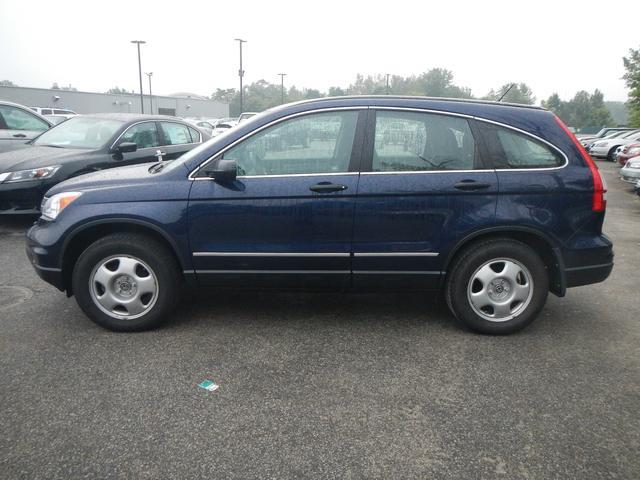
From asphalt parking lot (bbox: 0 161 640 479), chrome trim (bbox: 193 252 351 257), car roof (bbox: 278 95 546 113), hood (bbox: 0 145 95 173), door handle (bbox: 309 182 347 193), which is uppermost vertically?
car roof (bbox: 278 95 546 113)

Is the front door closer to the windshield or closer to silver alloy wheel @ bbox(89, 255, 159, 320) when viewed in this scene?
silver alloy wheel @ bbox(89, 255, 159, 320)

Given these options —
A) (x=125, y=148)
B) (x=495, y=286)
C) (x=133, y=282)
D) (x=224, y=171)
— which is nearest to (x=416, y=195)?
(x=495, y=286)

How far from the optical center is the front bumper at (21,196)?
6.45 m

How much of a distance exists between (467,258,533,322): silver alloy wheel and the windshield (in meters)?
5.65

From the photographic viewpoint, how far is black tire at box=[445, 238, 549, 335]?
361cm

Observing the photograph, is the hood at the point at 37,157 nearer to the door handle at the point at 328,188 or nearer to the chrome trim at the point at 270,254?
the chrome trim at the point at 270,254

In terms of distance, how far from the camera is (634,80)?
29938 millimetres

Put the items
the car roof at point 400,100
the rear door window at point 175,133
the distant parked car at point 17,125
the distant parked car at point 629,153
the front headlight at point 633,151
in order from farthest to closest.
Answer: the distant parked car at point 629,153, the front headlight at point 633,151, the distant parked car at point 17,125, the rear door window at point 175,133, the car roof at point 400,100

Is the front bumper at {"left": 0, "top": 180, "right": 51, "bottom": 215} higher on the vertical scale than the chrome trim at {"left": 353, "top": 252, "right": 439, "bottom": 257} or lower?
lower

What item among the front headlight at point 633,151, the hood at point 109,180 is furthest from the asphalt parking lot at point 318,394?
the front headlight at point 633,151

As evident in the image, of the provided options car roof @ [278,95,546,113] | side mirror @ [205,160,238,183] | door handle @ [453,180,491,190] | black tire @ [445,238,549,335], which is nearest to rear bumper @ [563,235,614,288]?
Answer: black tire @ [445,238,549,335]

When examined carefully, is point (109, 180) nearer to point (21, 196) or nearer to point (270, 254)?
point (270, 254)

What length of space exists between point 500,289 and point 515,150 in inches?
39.5

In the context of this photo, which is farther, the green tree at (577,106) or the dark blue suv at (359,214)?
the green tree at (577,106)
